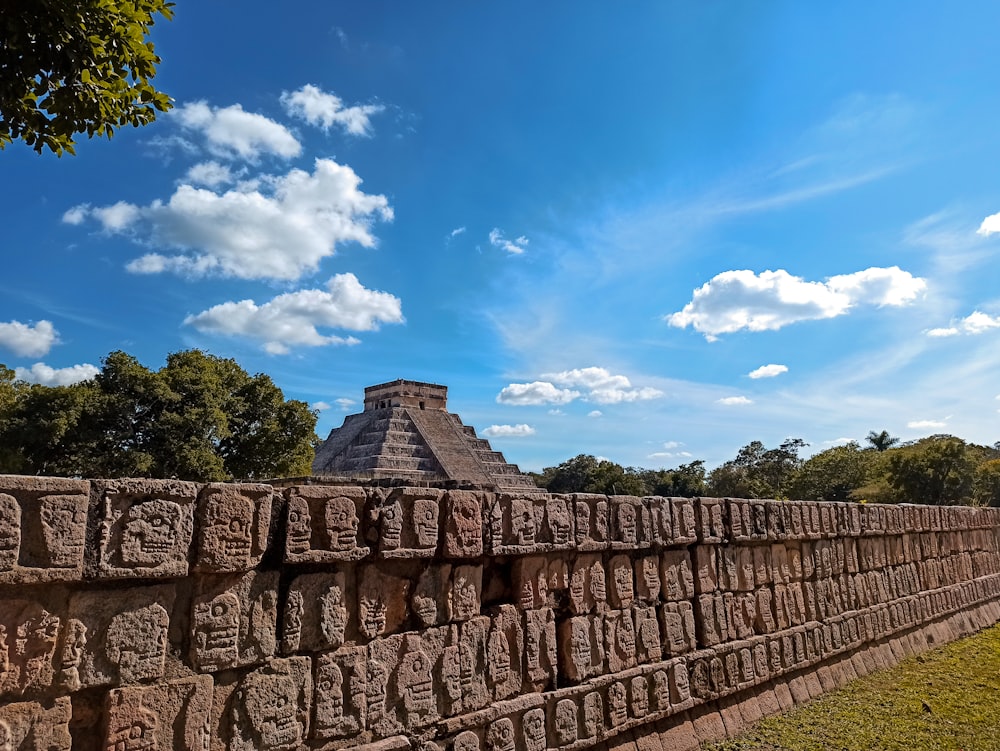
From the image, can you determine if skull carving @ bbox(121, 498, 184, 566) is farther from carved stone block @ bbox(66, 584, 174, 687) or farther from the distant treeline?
the distant treeline

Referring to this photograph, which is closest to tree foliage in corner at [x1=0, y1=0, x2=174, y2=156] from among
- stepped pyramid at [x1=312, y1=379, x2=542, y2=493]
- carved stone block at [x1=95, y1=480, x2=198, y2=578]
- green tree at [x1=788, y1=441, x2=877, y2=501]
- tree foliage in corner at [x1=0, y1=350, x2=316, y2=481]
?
carved stone block at [x1=95, y1=480, x2=198, y2=578]

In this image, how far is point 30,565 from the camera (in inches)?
84.7

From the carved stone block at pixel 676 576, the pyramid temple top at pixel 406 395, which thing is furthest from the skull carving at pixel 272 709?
the pyramid temple top at pixel 406 395

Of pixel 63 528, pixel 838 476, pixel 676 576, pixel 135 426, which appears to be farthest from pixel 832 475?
pixel 63 528

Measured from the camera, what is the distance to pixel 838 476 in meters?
38.6

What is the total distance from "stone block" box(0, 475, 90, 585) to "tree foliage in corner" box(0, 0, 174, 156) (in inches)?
126

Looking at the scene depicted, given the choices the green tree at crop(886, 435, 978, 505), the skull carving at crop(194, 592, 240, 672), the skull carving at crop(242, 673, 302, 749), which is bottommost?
the skull carving at crop(242, 673, 302, 749)

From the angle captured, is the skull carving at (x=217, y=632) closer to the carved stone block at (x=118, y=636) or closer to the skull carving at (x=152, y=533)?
the carved stone block at (x=118, y=636)

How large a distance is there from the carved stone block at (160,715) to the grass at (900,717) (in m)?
3.62

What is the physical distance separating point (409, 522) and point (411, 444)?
26.4 meters

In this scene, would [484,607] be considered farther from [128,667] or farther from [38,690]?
[38,690]

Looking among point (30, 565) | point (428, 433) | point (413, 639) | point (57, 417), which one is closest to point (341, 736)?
point (413, 639)

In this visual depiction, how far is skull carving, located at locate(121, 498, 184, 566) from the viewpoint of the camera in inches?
94.0

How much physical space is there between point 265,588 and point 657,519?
3022 mm
